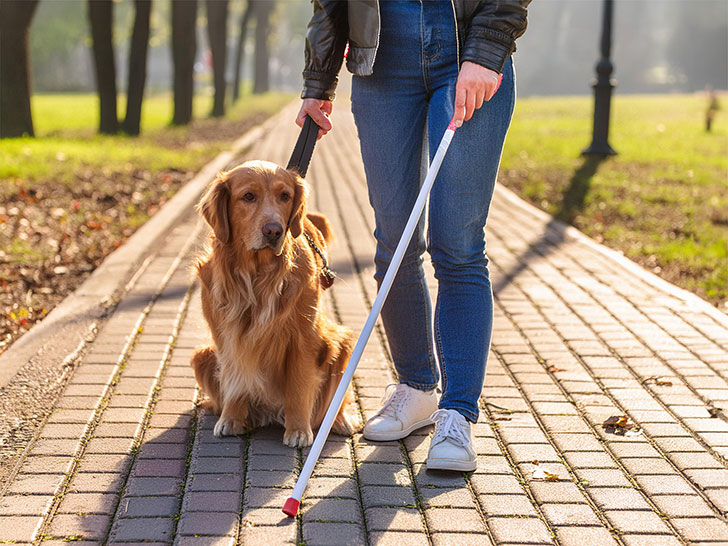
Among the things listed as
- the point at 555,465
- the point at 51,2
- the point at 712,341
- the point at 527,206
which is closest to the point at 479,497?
the point at 555,465

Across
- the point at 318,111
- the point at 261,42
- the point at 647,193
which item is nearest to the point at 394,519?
the point at 318,111

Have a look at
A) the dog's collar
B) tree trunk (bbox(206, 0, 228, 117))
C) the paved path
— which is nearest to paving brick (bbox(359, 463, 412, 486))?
the paved path

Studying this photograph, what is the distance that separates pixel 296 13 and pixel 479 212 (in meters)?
71.0

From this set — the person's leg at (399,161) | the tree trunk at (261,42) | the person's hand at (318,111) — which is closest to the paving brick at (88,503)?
the person's leg at (399,161)

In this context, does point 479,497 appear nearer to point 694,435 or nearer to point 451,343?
point 451,343

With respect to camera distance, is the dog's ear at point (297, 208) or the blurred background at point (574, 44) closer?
the dog's ear at point (297, 208)

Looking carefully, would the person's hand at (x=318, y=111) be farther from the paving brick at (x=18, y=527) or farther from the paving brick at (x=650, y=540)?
the paving brick at (x=650, y=540)

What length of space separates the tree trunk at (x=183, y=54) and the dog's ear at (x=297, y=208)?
59.1 feet

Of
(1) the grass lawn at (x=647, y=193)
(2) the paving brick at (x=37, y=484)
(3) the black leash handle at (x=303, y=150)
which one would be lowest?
(1) the grass lawn at (x=647, y=193)

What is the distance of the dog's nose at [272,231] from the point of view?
11.4 ft

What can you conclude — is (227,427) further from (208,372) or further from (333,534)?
(333,534)

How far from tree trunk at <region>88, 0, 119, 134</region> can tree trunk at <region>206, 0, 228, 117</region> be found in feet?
31.0

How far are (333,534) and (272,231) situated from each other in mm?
1152

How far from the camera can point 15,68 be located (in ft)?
47.2
